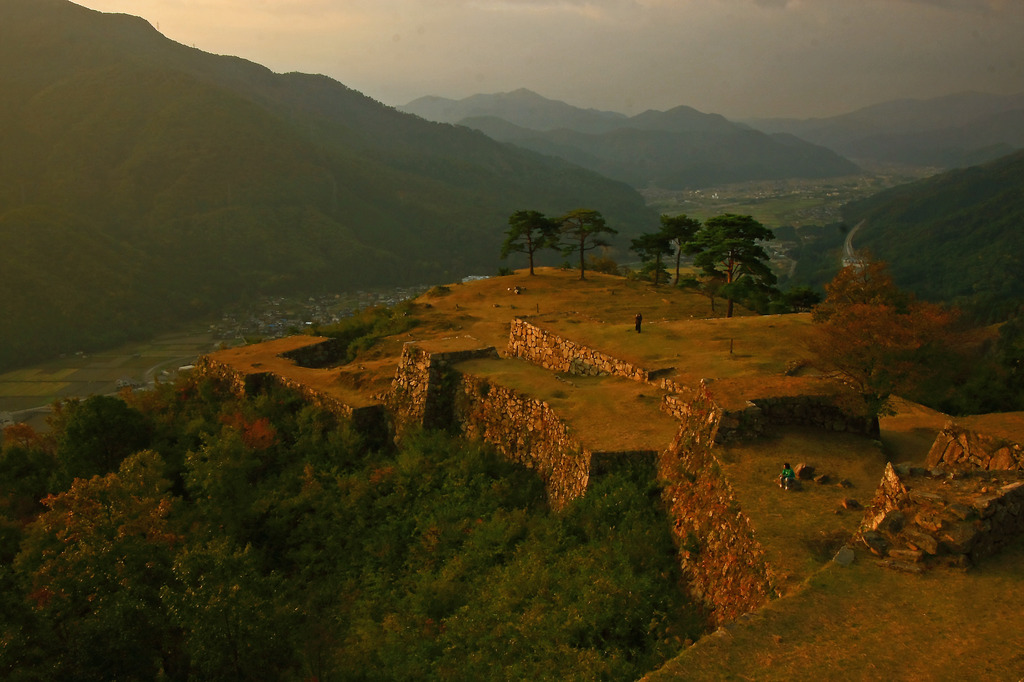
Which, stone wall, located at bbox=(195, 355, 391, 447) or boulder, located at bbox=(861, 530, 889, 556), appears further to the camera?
stone wall, located at bbox=(195, 355, 391, 447)

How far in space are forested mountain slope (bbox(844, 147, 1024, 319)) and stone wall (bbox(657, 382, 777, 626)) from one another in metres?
63.2

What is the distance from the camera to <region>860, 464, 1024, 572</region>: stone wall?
648cm

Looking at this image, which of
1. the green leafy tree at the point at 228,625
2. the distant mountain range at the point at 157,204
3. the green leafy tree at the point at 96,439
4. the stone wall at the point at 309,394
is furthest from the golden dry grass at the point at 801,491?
the distant mountain range at the point at 157,204

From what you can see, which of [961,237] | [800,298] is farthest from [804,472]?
[961,237]

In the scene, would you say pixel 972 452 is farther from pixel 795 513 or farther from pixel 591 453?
pixel 591 453

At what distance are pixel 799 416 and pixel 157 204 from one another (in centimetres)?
10928

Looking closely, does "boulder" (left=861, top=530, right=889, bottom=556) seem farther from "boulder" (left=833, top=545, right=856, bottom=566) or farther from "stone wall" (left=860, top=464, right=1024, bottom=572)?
"boulder" (left=833, top=545, right=856, bottom=566)

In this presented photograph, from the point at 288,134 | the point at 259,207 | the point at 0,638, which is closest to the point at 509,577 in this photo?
the point at 0,638

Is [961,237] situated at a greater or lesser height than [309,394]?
greater

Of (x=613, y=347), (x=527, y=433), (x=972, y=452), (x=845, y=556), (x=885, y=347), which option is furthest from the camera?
(x=613, y=347)

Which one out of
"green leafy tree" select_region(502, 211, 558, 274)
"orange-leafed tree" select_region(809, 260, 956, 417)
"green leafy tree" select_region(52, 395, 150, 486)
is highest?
"green leafy tree" select_region(502, 211, 558, 274)

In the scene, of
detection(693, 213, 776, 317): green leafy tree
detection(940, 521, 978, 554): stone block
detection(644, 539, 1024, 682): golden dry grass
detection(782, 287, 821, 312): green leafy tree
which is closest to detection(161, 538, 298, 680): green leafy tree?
detection(644, 539, 1024, 682): golden dry grass

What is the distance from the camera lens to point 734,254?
25.9m

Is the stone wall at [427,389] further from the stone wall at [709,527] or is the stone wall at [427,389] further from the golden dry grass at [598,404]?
the stone wall at [709,527]
